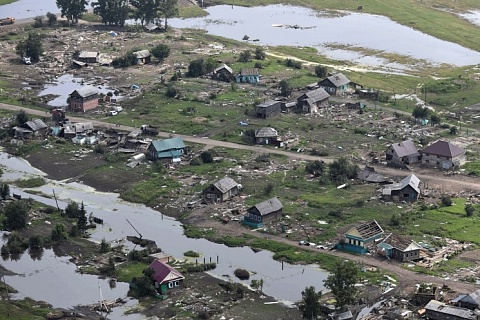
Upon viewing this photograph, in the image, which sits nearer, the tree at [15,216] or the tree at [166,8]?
the tree at [15,216]

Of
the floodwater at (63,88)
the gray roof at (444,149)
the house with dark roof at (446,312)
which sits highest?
the gray roof at (444,149)

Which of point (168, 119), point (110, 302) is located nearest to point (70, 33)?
point (168, 119)

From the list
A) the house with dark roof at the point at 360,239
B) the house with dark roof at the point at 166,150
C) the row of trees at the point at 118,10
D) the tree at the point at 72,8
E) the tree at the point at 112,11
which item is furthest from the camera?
the tree at the point at 112,11

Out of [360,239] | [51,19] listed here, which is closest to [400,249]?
[360,239]

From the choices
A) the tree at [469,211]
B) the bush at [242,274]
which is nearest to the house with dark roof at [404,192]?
the tree at [469,211]

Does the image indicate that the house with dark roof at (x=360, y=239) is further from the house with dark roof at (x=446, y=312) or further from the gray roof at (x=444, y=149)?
the gray roof at (x=444, y=149)

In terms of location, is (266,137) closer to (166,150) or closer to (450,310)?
(166,150)

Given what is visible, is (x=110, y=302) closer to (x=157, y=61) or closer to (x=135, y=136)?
(x=135, y=136)
